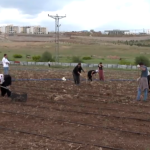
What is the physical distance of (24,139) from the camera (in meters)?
7.63

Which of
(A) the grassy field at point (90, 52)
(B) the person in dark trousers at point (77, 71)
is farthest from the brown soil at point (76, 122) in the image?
(A) the grassy field at point (90, 52)

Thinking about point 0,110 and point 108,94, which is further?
point 108,94

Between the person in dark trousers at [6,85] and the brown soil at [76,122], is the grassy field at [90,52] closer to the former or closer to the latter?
the person in dark trousers at [6,85]

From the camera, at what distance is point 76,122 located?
916 centimetres

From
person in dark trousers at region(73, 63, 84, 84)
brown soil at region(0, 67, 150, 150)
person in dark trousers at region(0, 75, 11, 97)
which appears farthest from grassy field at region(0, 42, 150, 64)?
brown soil at region(0, 67, 150, 150)

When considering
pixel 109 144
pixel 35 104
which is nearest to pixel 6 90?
pixel 35 104

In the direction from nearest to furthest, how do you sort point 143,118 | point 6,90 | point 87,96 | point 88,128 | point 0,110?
point 88,128
point 143,118
point 0,110
point 6,90
point 87,96

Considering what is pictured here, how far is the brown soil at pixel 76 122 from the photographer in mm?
7340

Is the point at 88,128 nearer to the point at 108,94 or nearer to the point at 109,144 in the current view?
the point at 109,144

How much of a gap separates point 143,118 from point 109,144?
112 inches

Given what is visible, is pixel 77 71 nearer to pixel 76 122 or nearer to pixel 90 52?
pixel 76 122

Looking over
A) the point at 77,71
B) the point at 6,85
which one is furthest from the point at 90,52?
the point at 6,85

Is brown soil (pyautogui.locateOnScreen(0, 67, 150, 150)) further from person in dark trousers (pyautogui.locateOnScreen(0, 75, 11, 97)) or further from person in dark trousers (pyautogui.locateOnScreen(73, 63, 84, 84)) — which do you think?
person in dark trousers (pyautogui.locateOnScreen(73, 63, 84, 84))

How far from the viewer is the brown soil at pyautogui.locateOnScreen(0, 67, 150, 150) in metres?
7.34
